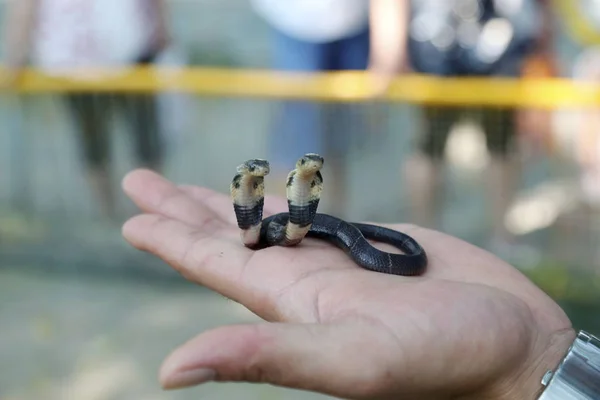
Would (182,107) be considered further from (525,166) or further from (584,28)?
(584,28)

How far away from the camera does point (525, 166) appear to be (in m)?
5.16

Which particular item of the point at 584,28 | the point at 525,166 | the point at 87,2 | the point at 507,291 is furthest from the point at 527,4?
the point at 507,291

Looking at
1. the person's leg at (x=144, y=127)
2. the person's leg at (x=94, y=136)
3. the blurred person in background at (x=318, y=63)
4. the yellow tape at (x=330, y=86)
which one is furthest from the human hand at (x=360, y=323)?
the person's leg at (x=94, y=136)

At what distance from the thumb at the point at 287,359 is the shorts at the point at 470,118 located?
358 centimetres

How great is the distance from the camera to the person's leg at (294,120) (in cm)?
529

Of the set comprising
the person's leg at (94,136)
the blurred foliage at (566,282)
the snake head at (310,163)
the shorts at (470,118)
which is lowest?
the blurred foliage at (566,282)

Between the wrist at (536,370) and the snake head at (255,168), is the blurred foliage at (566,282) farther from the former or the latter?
the snake head at (255,168)

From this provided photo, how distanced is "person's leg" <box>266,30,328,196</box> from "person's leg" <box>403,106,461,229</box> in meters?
0.64

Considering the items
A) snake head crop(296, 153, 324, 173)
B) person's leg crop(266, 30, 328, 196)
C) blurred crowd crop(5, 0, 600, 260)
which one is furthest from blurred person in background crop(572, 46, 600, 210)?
snake head crop(296, 153, 324, 173)

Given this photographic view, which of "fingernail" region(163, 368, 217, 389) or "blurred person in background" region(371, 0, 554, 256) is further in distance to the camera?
"blurred person in background" region(371, 0, 554, 256)

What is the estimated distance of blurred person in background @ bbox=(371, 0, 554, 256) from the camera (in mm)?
5004

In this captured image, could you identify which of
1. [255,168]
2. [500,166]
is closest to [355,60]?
[500,166]

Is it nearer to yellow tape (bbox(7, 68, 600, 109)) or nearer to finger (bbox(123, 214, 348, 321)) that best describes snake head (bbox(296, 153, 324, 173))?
finger (bbox(123, 214, 348, 321))

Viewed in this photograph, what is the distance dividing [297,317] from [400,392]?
1.11 feet
